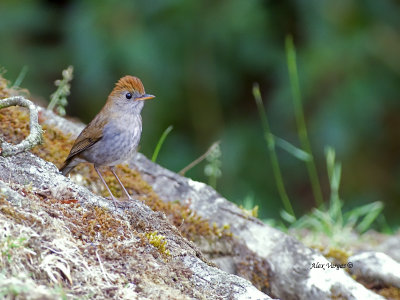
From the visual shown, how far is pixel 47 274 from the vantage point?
8.46 feet

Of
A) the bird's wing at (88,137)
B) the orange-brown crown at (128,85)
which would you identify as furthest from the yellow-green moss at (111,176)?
the orange-brown crown at (128,85)

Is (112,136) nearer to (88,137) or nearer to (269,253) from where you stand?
(88,137)

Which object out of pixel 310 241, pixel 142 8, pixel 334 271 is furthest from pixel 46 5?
pixel 334 271

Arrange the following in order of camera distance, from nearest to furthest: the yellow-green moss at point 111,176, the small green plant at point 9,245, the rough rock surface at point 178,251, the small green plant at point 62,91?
the small green plant at point 9,245, the rough rock surface at point 178,251, the yellow-green moss at point 111,176, the small green plant at point 62,91

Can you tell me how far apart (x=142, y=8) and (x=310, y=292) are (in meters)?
5.20

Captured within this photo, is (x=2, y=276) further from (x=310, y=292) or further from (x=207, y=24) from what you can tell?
(x=207, y=24)

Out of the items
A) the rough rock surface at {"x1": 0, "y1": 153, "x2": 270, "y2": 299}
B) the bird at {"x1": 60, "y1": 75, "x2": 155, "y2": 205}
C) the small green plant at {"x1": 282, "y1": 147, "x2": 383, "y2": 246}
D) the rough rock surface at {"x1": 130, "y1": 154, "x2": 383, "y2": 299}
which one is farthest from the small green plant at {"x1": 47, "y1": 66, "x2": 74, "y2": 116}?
the small green plant at {"x1": 282, "y1": 147, "x2": 383, "y2": 246}

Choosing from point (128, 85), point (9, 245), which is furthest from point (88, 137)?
point (9, 245)

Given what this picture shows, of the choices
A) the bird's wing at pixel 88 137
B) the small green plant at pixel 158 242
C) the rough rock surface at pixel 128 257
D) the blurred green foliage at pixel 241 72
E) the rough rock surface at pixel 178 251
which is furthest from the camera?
the blurred green foliage at pixel 241 72

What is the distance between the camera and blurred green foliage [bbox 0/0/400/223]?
27.3 ft

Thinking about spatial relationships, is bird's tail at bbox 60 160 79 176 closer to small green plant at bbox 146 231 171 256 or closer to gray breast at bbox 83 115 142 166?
gray breast at bbox 83 115 142 166

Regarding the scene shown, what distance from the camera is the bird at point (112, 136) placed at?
4.41m

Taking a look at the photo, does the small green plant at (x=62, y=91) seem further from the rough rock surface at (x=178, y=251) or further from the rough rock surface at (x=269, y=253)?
the rough rock surface at (x=269, y=253)

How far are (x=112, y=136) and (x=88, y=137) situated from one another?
0.16m
